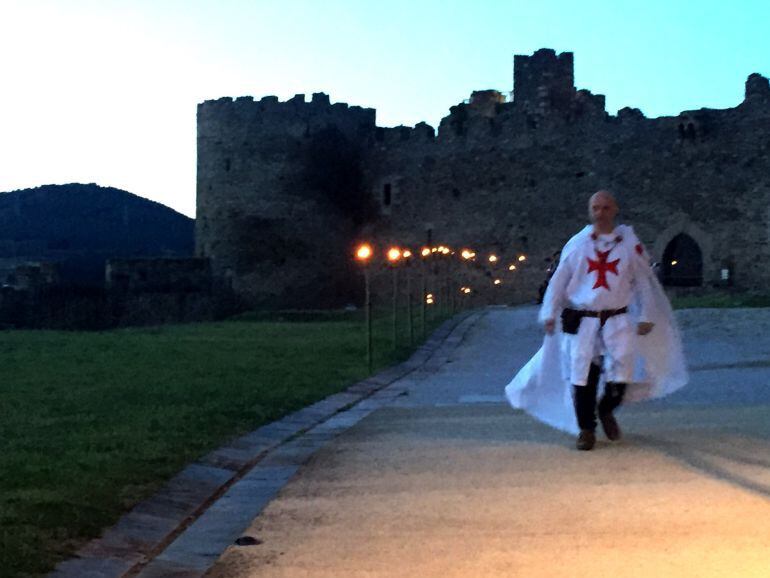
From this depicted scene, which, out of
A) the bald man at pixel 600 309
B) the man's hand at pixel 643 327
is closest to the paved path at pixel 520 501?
the bald man at pixel 600 309

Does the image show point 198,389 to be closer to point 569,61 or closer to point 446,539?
point 446,539

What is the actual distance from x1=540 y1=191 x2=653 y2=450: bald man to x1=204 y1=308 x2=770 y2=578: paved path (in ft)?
1.06

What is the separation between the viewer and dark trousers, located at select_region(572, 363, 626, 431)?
6.39m

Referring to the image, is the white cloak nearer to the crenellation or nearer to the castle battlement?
the crenellation

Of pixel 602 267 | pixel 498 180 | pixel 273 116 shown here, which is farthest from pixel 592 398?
pixel 273 116

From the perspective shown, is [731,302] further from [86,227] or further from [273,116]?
[86,227]

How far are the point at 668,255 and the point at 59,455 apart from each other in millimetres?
26306

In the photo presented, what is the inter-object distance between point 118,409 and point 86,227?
55064mm

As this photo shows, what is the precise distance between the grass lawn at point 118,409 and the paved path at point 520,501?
Answer: 650 mm

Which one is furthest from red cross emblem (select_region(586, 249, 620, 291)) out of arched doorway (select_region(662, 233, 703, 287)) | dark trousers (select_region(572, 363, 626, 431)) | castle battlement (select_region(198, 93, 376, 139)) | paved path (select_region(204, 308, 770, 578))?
castle battlement (select_region(198, 93, 376, 139))

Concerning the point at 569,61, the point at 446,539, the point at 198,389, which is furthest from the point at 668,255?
the point at 446,539

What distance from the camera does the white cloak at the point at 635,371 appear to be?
6633 mm

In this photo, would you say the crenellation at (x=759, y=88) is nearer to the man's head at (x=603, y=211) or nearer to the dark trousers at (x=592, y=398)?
the man's head at (x=603, y=211)

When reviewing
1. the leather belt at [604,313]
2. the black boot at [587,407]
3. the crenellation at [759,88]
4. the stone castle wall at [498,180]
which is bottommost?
the black boot at [587,407]
